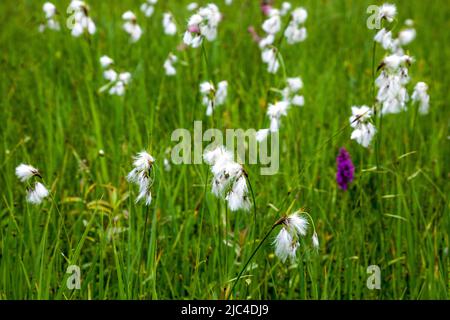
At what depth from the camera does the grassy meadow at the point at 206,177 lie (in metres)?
2.23

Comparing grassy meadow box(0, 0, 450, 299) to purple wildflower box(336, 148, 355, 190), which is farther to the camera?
purple wildflower box(336, 148, 355, 190)

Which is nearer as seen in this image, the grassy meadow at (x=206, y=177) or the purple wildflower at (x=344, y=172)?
the grassy meadow at (x=206, y=177)

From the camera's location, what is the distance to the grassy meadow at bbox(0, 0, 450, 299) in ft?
7.32

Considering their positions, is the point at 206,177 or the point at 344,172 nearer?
the point at 206,177

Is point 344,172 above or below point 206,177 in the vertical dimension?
above

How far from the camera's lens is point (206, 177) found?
2.05 m
